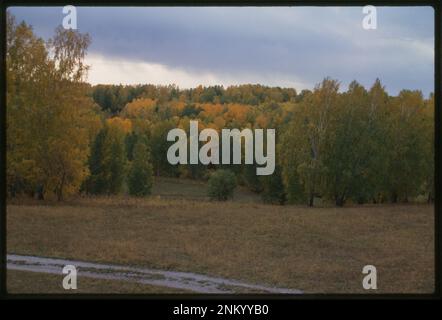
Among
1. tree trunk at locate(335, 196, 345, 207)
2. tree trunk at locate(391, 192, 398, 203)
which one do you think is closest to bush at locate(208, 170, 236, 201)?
tree trunk at locate(335, 196, 345, 207)

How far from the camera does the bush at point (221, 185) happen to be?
478 centimetres

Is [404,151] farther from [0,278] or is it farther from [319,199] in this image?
[0,278]

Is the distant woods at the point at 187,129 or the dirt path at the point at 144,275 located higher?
the distant woods at the point at 187,129

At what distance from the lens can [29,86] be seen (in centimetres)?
494

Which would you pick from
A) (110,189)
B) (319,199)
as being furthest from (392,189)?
(110,189)

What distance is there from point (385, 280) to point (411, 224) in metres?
0.58

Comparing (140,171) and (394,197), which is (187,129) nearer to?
(140,171)

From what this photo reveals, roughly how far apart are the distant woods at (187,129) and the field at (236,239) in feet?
0.55

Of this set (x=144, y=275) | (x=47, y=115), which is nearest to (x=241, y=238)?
(x=144, y=275)

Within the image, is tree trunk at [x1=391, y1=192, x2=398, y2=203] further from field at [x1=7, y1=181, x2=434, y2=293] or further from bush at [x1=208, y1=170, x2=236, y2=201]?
bush at [x1=208, y1=170, x2=236, y2=201]

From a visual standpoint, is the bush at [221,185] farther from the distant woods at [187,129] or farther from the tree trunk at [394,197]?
the tree trunk at [394,197]

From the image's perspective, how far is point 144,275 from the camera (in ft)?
15.4

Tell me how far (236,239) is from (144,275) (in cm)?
89

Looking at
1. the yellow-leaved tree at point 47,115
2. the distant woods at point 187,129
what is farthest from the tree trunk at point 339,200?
the yellow-leaved tree at point 47,115
